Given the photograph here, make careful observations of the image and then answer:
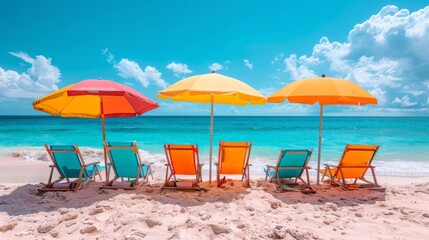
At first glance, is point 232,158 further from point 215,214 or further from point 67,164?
point 67,164

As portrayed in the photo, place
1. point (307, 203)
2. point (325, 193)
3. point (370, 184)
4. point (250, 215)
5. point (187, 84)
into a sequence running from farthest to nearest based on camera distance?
1. point (370, 184)
2. point (325, 193)
3. point (187, 84)
4. point (307, 203)
5. point (250, 215)

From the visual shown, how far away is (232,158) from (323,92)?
6.37 feet

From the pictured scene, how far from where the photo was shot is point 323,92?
454cm

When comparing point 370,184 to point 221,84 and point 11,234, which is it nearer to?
point 221,84

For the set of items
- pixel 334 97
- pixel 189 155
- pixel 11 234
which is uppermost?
pixel 334 97

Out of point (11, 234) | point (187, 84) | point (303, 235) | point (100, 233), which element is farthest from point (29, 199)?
point (303, 235)

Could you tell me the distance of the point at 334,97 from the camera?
4469 mm

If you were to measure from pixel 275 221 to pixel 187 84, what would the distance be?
244 centimetres

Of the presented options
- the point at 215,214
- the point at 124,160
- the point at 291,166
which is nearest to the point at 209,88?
the point at 215,214

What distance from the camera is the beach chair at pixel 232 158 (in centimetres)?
497

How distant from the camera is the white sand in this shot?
121 inches

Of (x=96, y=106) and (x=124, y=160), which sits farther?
(x=96, y=106)

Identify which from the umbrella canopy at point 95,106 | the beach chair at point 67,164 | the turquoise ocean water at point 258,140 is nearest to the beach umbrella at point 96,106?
the umbrella canopy at point 95,106

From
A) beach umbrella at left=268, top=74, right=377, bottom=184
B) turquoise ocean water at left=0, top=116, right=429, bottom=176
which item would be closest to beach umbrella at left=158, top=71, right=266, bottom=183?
beach umbrella at left=268, top=74, right=377, bottom=184
